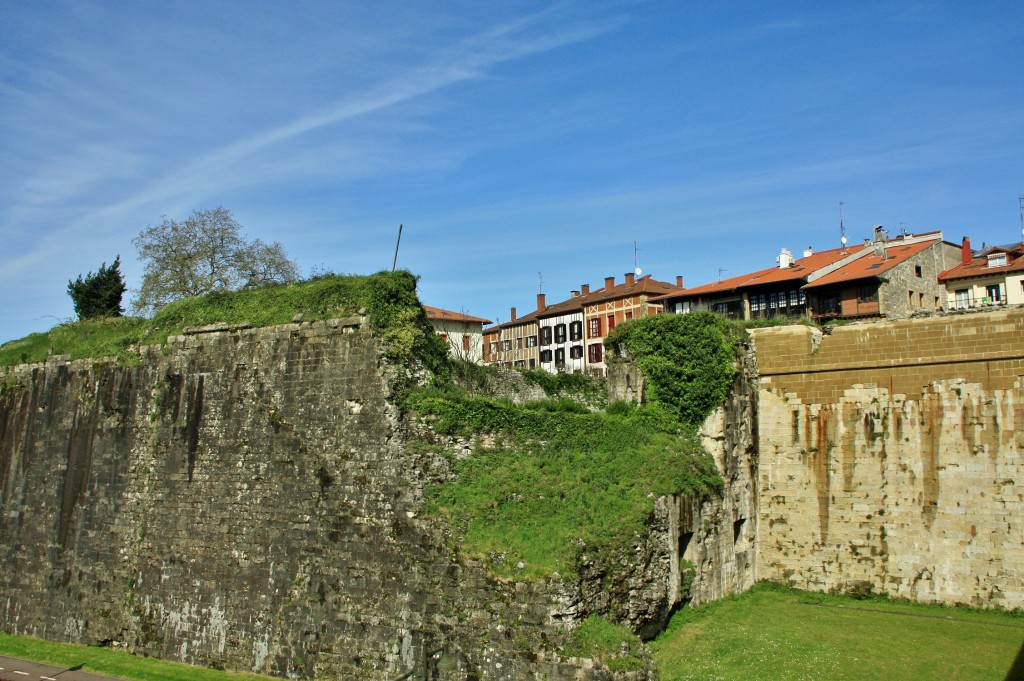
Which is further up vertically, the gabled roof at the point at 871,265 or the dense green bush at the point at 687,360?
the gabled roof at the point at 871,265

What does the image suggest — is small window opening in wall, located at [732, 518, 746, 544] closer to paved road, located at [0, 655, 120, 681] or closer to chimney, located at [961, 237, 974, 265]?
paved road, located at [0, 655, 120, 681]

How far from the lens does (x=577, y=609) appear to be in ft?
49.9

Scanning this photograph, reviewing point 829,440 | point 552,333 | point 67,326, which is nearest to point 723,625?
point 829,440

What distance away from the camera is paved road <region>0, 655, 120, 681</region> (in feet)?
63.3

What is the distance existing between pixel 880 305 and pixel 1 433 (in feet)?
108

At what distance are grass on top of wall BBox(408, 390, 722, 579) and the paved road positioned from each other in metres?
9.22

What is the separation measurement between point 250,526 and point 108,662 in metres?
5.04

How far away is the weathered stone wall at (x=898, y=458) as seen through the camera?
1919 cm

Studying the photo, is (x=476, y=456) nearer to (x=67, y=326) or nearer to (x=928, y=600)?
(x=928, y=600)

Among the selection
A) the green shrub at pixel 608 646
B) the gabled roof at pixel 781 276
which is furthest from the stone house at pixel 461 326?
the green shrub at pixel 608 646

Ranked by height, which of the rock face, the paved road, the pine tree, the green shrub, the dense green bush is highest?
the pine tree

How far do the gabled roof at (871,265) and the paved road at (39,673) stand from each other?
3068cm

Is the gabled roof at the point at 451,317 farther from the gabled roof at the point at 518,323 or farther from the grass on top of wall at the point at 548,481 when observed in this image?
the grass on top of wall at the point at 548,481

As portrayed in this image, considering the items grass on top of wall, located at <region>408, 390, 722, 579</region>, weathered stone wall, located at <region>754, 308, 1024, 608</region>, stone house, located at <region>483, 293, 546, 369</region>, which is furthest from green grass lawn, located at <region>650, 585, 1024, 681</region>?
stone house, located at <region>483, 293, 546, 369</region>
